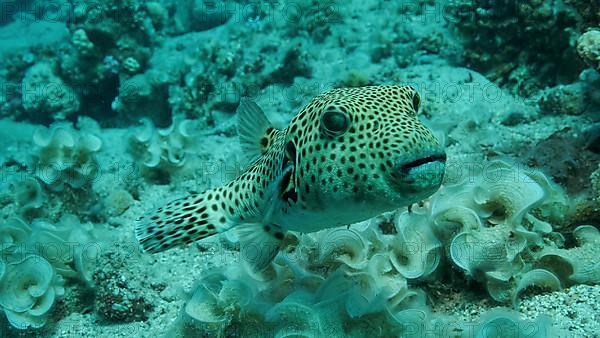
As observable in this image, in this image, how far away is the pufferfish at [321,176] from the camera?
271 cm

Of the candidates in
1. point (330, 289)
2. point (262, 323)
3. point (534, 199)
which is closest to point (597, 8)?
point (534, 199)

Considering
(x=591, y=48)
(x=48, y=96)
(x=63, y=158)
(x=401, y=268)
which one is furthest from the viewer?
(x=48, y=96)

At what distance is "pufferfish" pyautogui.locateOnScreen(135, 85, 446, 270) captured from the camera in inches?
107

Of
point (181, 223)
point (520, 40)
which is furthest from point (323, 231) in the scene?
point (520, 40)

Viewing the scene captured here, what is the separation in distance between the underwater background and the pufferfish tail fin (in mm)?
565

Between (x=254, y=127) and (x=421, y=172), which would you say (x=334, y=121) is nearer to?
(x=421, y=172)

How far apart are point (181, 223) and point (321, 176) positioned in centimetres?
139

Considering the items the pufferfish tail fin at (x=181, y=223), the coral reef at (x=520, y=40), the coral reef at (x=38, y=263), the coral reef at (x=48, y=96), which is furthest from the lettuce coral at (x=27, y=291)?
the coral reef at (x=48, y=96)

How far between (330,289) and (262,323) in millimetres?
616

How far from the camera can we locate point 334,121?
2.93 m

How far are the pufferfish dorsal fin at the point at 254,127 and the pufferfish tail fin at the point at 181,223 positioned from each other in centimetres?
57

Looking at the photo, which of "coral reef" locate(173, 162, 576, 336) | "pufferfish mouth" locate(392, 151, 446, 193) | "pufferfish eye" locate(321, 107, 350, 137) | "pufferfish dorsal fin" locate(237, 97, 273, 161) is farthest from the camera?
"pufferfish dorsal fin" locate(237, 97, 273, 161)

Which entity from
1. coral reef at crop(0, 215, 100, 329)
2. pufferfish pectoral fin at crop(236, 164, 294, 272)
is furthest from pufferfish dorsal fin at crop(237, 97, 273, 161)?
coral reef at crop(0, 215, 100, 329)

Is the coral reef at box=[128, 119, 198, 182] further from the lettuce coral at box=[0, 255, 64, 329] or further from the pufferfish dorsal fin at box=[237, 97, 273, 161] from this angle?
the pufferfish dorsal fin at box=[237, 97, 273, 161]
